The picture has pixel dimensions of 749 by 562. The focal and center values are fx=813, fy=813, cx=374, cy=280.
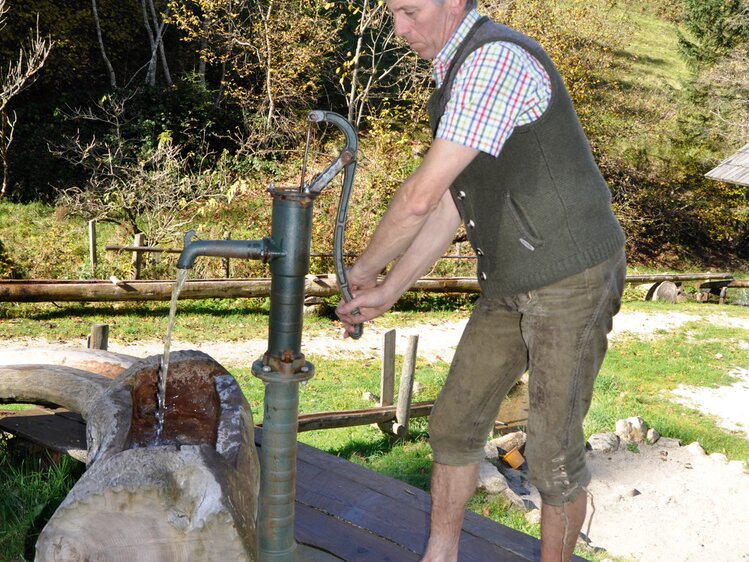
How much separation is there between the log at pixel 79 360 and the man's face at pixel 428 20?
1993mm

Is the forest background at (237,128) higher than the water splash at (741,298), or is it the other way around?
the forest background at (237,128)

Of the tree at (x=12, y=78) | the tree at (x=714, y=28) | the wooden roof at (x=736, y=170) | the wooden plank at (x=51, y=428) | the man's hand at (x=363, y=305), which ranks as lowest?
the wooden plank at (x=51, y=428)

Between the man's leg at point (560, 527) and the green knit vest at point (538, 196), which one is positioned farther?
the man's leg at point (560, 527)

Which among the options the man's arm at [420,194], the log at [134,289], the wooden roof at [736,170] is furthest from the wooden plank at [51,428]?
the wooden roof at [736,170]

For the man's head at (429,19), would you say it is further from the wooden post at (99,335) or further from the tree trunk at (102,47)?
the tree trunk at (102,47)

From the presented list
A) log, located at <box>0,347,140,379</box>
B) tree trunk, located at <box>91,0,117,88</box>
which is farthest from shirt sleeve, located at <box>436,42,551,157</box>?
tree trunk, located at <box>91,0,117,88</box>

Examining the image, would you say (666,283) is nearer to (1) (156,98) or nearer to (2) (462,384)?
(1) (156,98)

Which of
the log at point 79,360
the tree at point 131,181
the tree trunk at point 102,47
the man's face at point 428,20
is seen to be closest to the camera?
the man's face at point 428,20

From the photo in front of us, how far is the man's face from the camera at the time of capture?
6.36ft

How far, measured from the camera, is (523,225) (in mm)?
2004

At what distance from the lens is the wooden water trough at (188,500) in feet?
5.12

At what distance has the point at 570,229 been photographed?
200 cm

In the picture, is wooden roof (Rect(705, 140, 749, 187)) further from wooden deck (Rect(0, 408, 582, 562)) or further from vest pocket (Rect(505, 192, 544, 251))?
vest pocket (Rect(505, 192, 544, 251))

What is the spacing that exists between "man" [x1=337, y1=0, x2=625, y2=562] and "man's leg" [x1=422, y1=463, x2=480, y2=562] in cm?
21
